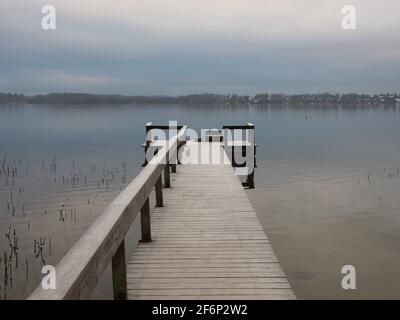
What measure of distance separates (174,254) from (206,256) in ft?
1.48

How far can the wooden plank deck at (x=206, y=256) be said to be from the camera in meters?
4.53

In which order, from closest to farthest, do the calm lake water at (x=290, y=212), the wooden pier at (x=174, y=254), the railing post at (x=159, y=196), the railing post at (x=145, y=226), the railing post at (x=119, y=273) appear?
the wooden pier at (x=174, y=254) < the railing post at (x=119, y=273) < the railing post at (x=145, y=226) < the railing post at (x=159, y=196) < the calm lake water at (x=290, y=212)

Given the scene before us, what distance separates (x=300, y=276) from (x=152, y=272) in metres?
4.27

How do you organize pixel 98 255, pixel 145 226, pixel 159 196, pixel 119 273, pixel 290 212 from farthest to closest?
pixel 290 212, pixel 159 196, pixel 145 226, pixel 119 273, pixel 98 255

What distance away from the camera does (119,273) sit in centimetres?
425

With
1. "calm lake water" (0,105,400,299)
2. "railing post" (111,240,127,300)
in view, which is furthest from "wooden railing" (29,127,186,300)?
"calm lake water" (0,105,400,299)

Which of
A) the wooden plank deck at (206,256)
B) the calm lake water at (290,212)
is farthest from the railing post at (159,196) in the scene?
the calm lake water at (290,212)

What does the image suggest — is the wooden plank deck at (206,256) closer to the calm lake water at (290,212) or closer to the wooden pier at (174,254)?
the wooden pier at (174,254)

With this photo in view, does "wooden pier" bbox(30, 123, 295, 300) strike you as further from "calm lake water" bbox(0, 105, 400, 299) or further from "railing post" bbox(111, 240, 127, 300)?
"calm lake water" bbox(0, 105, 400, 299)

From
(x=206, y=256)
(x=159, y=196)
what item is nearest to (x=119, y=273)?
(x=206, y=256)

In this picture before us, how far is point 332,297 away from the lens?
7.25 meters

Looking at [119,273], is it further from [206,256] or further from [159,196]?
[159,196]

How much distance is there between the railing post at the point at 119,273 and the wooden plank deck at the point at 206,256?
0.49ft
